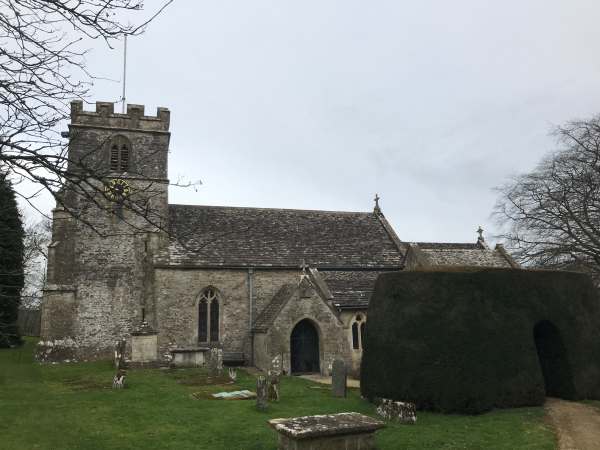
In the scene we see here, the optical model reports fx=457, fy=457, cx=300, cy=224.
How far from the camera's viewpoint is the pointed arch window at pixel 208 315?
75.7 feet

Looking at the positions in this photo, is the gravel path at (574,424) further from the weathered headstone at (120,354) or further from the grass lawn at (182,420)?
the weathered headstone at (120,354)

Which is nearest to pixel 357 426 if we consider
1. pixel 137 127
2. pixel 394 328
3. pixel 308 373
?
pixel 394 328

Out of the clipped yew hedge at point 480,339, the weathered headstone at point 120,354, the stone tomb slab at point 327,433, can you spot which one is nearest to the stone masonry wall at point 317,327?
the weathered headstone at point 120,354

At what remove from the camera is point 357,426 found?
9.00 meters

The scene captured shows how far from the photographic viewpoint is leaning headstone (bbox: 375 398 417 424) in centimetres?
1130

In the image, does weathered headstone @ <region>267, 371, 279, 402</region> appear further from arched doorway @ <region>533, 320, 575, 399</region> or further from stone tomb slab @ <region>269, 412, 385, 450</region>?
arched doorway @ <region>533, 320, 575, 399</region>

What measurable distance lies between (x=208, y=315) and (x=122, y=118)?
11.8 metres

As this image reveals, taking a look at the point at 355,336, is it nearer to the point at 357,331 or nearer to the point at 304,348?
the point at 357,331

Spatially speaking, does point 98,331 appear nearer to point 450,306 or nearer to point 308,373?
point 308,373

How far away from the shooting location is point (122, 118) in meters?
25.2

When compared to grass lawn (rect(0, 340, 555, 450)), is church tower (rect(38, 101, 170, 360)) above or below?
above

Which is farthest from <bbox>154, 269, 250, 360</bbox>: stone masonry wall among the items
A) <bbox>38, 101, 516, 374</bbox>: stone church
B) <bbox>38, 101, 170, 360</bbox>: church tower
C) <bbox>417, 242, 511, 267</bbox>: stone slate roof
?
<bbox>417, 242, 511, 267</bbox>: stone slate roof

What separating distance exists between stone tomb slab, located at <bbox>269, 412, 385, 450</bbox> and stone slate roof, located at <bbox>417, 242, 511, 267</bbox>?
1806 cm

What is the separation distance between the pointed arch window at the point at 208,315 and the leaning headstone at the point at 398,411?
42.2ft
